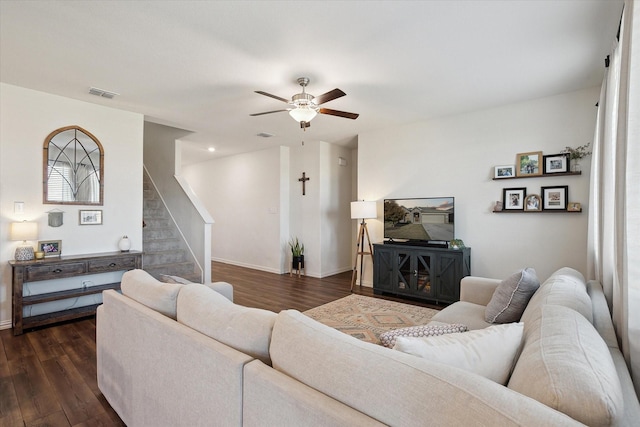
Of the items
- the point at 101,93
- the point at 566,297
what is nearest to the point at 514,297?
the point at 566,297

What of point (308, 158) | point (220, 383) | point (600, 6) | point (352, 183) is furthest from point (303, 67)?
point (352, 183)

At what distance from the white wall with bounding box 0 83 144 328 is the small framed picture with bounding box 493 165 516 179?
4.75 meters

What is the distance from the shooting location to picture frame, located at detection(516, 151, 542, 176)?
11.9 feet

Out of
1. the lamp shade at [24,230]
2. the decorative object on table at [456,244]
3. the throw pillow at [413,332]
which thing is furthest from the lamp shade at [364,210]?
the lamp shade at [24,230]

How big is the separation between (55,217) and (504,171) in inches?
213

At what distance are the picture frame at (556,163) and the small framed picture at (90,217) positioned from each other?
17.9 ft

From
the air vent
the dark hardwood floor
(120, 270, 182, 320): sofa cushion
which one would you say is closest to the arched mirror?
the air vent

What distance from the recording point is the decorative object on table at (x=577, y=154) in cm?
338

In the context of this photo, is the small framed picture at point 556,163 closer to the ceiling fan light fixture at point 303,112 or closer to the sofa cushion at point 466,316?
the sofa cushion at point 466,316

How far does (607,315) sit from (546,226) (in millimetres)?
2535

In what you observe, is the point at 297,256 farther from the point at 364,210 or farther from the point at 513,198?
the point at 513,198

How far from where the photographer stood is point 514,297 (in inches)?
77.9

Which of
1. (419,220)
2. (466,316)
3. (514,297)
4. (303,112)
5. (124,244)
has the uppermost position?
(303,112)

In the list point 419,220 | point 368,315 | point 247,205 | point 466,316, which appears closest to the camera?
point 466,316
